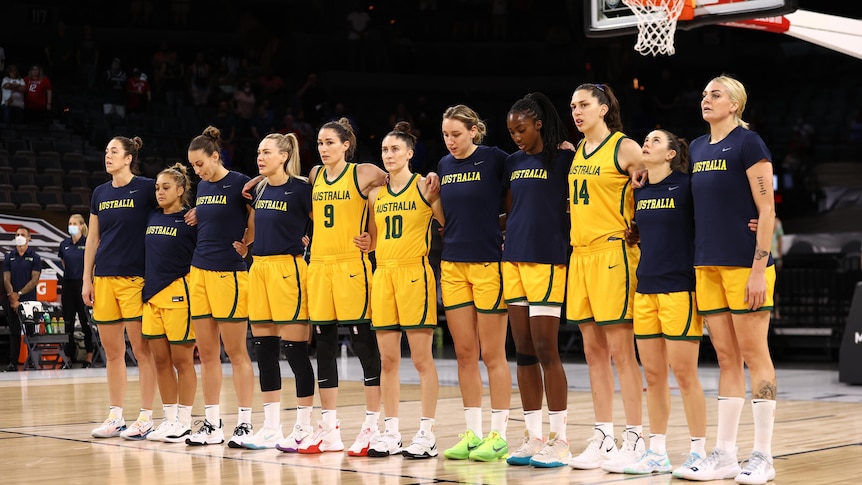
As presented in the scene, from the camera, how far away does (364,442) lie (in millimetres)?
6426

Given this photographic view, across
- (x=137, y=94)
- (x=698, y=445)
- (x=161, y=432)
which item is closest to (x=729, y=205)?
(x=698, y=445)

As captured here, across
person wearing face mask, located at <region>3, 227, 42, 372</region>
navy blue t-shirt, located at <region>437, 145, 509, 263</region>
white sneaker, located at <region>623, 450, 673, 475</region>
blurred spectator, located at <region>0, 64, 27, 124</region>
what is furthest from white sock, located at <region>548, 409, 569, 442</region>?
blurred spectator, located at <region>0, 64, 27, 124</region>

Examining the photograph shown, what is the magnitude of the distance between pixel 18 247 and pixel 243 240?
7.49 m

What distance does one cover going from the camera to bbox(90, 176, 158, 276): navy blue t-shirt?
7.52 meters

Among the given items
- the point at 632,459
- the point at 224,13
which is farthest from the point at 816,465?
the point at 224,13

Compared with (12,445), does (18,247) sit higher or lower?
higher

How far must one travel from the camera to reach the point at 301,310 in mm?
6676

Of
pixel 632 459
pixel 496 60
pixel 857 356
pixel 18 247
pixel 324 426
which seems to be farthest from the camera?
pixel 496 60

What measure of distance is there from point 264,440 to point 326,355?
74 centimetres

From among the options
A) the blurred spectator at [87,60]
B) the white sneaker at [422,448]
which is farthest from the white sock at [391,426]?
the blurred spectator at [87,60]

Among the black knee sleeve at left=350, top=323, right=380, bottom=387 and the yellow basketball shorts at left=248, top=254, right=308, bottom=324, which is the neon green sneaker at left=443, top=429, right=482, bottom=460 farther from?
the yellow basketball shorts at left=248, top=254, right=308, bottom=324

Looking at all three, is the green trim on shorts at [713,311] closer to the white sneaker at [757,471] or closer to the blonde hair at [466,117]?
the white sneaker at [757,471]

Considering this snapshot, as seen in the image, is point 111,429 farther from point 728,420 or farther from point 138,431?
point 728,420

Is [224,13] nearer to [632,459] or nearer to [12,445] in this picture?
[12,445]
